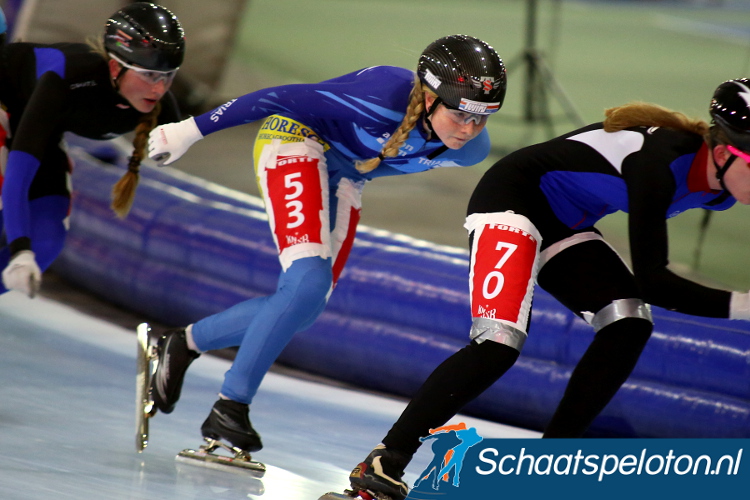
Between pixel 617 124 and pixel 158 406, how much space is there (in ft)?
5.51

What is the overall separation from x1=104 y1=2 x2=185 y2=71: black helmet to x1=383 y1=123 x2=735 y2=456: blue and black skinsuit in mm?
1265

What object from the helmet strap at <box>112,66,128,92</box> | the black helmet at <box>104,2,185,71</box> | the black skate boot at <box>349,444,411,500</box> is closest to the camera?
the black skate boot at <box>349,444,411,500</box>

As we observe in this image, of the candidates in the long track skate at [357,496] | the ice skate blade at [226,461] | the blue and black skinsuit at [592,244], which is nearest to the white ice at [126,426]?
the ice skate blade at [226,461]

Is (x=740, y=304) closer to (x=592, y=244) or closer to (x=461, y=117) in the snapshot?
(x=592, y=244)

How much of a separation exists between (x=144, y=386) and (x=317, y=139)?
0.96m

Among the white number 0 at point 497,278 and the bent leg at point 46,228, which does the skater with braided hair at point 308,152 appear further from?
the bent leg at point 46,228

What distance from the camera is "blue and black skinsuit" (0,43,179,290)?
3225 millimetres

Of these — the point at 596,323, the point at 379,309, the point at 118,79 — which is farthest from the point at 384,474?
the point at 379,309

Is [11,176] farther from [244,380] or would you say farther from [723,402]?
[723,402]

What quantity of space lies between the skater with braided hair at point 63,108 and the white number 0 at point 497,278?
4.79 feet

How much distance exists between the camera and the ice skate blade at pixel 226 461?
2.92 m

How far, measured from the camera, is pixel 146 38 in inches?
126

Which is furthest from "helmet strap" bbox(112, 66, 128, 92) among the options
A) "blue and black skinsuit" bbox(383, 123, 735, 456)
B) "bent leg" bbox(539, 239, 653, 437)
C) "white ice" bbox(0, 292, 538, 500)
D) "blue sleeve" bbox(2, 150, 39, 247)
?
"bent leg" bbox(539, 239, 653, 437)

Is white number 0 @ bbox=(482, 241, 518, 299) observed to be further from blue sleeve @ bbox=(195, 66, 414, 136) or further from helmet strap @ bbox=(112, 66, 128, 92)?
helmet strap @ bbox=(112, 66, 128, 92)
